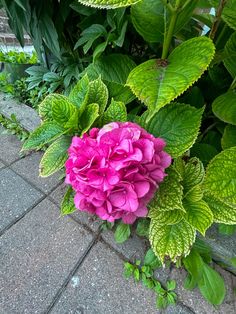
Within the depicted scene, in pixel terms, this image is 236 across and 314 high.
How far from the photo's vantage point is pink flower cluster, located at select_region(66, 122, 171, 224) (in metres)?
0.66

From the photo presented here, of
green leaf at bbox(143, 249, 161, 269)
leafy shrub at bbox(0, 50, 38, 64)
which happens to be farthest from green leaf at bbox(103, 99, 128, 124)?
leafy shrub at bbox(0, 50, 38, 64)

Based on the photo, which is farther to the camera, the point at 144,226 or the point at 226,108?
the point at 144,226

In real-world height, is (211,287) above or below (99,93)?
below

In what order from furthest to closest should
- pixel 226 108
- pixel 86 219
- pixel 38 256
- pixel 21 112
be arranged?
pixel 21 112 < pixel 86 219 < pixel 38 256 < pixel 226 108

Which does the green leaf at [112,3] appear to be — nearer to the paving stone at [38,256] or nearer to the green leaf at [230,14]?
the green leaf at [230,14]

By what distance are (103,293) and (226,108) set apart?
0.87 meters

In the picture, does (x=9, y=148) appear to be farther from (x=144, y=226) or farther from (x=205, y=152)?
(x=205, y=152)

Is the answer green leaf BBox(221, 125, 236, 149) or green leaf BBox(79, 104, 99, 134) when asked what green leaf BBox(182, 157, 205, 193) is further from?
green leaf BBox(79, 104, 99, 134)

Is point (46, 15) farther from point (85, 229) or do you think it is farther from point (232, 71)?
point (85, 229)

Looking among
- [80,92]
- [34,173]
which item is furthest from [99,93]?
[34,173]

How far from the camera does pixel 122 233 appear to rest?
121 cm

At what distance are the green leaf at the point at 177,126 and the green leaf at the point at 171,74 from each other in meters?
0.15

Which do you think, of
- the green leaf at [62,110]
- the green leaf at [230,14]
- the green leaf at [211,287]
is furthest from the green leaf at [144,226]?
the green leaf at [230,14]

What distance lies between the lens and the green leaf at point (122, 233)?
3.94 ft
